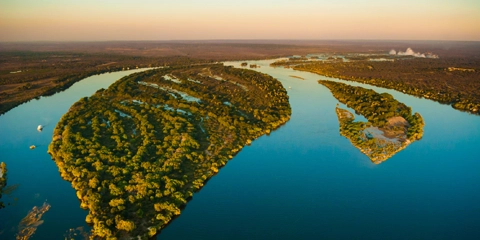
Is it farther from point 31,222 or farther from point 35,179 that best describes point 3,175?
point 31,222

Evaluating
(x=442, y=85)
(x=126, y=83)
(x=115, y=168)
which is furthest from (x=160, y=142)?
(x=442, y=85)

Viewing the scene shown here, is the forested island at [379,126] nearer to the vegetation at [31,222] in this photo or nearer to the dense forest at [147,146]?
the dense forest at [147,146]

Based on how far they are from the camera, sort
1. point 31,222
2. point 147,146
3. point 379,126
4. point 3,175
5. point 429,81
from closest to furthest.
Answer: point 31,222 < point 3,175 < point 147,146 < point 379,126 < point 429,81

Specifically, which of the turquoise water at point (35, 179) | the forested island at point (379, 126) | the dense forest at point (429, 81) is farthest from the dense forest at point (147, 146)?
the dense forest at point (429, 81)

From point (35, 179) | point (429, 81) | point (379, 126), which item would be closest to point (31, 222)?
point (35, 179)

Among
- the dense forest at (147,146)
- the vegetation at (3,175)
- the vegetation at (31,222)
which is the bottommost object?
the vegetation at (31,222)

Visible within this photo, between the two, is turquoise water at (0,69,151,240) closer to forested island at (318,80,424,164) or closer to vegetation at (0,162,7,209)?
vegetation at (0,162,7,209)

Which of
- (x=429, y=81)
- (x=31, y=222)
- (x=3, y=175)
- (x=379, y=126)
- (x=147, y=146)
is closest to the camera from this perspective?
(x=31, y=222)
